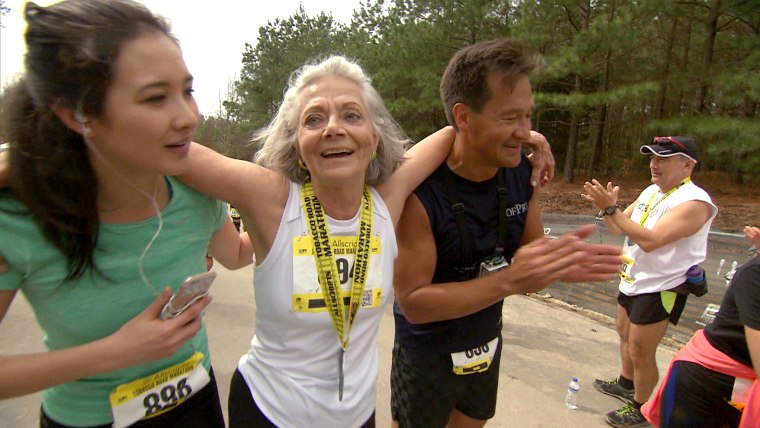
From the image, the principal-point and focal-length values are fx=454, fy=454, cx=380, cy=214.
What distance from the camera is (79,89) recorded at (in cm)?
105

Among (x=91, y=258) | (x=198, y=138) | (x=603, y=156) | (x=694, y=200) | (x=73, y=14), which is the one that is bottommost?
(x=603, y=156)

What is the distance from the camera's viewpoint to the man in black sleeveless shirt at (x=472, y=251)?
1763 millimetres

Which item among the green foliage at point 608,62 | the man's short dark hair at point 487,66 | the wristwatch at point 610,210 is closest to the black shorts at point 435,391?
the man's short dark hair at point 487,66

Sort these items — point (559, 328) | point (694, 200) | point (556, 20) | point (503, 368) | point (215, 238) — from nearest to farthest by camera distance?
point (215, 238), point (694, 200), point (503, 368), point (559, 328), point (556, 20)

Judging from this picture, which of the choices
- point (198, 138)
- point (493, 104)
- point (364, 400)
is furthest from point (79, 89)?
point (493, 104)

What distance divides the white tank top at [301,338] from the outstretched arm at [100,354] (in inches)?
12.3

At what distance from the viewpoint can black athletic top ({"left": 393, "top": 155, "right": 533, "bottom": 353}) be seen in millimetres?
1939

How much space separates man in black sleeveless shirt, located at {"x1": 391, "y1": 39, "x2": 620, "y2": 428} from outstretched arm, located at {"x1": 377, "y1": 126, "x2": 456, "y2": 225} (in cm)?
5

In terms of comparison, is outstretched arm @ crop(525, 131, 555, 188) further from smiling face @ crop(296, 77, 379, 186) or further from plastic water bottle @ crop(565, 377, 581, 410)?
plastic water bottle @ crop(565, 377, 581, 410)

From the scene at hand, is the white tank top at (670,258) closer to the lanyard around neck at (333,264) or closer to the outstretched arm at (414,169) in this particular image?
the outstretched arm at (414,169)

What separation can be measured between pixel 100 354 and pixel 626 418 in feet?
10.3

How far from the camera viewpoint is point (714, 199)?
667 inches

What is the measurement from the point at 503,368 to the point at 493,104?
249 cm

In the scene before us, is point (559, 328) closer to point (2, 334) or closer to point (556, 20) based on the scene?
point (2, 334)
